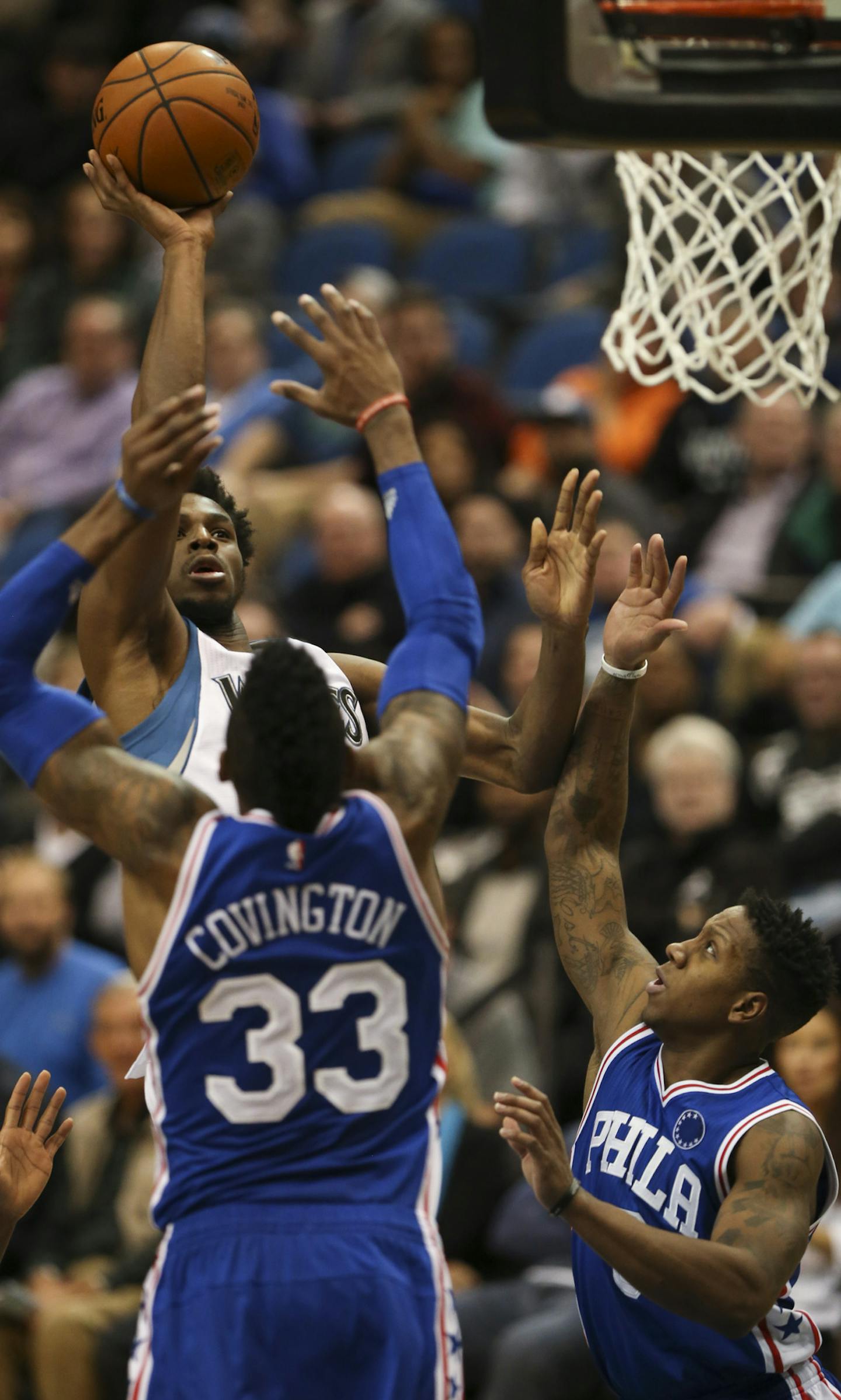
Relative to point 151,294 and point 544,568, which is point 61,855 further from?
point 544,568

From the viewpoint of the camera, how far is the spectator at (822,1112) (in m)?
5.93

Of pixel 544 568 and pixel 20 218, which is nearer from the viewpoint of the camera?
pixel 544 568

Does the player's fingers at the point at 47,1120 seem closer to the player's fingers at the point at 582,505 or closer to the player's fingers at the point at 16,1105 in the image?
the player's fingers at the point at 16,1105

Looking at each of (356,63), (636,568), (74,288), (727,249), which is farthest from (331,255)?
(636,568)

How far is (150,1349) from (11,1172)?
887 millimetres

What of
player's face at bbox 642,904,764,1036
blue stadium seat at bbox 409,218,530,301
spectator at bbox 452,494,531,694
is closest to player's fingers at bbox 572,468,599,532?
player's face at bbox 642,904,764,1036

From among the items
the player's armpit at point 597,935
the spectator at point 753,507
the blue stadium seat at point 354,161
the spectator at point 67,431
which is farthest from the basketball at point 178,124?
the blue stadium seat at point 354,161

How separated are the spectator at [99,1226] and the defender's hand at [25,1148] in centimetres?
256

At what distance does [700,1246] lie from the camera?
148 inches

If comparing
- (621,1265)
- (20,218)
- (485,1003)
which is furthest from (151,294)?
(621,1265)

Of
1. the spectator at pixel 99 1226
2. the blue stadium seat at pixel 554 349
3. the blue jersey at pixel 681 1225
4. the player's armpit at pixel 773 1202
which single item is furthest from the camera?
the blue stadium seat at pixel 554 349

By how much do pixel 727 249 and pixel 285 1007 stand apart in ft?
10.1

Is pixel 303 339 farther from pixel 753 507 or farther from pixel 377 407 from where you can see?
pixel 753 507

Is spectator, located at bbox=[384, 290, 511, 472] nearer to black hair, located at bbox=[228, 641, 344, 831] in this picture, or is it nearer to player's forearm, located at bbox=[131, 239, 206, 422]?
player's forearm, located at bbox=[131, 239, 206, 422]
